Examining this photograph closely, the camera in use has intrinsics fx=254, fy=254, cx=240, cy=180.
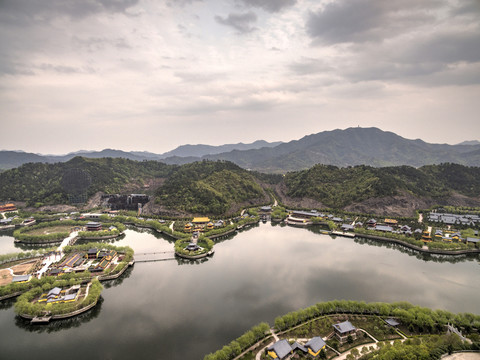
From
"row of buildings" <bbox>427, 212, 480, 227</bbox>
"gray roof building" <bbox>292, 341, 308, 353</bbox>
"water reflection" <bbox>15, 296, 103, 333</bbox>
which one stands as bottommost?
"water reflection" <bbox>15, 296, 103, 333</bbox>

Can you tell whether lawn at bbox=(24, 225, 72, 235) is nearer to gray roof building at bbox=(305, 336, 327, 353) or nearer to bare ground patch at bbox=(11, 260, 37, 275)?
bare ground patch at bbox=(11, 260, 37, 275)

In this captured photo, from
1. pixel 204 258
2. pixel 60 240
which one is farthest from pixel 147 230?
pixel 204 258

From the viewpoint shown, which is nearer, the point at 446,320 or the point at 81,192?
the point at 446,320

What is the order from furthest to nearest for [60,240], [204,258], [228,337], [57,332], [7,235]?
1. [7,235]
2. [60,240]
3. [204,258]
4. [57,332]
5. [228,337]

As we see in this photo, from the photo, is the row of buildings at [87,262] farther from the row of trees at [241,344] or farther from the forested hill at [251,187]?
Answer: the forested hill at [251,187]

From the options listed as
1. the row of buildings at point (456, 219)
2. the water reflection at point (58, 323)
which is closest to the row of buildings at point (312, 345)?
the water reflection at point (58, 323)

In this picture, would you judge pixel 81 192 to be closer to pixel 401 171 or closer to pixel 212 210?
pixel 212 210

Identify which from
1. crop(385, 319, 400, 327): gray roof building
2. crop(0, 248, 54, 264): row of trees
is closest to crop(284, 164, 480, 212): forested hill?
crop(385, 319, 400, 327): gray roof building
